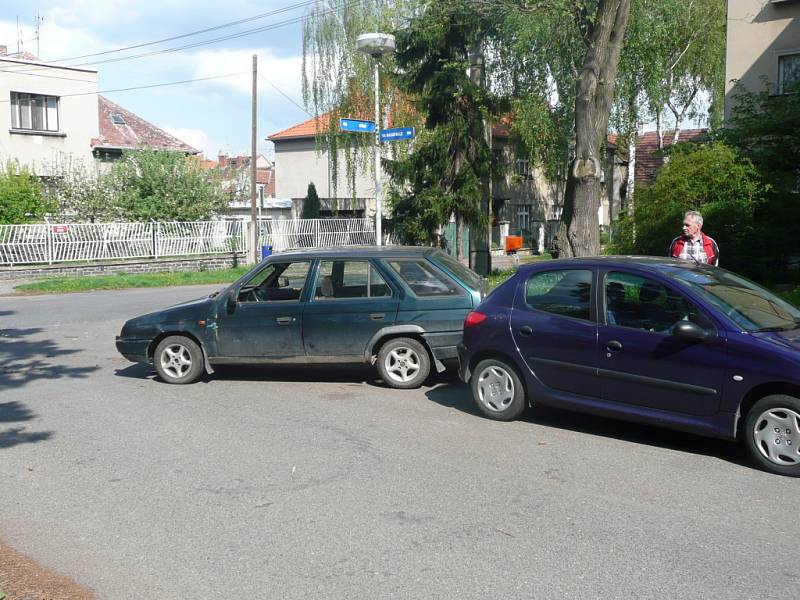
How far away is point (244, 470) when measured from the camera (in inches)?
255

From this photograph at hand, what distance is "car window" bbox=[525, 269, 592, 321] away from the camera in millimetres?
7410

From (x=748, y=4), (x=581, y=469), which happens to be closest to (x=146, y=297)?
(x=581, y=469)

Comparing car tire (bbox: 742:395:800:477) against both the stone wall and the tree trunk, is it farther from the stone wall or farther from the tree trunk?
the stone wall

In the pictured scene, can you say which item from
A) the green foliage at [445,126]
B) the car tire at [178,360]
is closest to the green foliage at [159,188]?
the green foliage at [445,126]

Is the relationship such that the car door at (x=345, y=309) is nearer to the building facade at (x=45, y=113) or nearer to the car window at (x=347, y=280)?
the car window at (x=347, y=280)

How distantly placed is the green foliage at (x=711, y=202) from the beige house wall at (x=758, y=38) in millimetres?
11666

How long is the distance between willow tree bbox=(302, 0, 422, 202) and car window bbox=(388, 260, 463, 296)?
28.3 meters

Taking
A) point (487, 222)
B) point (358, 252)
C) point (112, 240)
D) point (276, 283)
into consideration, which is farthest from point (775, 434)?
point (112, 240)

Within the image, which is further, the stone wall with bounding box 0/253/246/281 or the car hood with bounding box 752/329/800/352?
the stone wall with bounding box 0/253/246/281

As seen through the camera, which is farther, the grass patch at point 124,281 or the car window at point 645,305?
the grass patch at point 124,281

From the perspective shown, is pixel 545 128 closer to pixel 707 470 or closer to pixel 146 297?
pixel 146 297

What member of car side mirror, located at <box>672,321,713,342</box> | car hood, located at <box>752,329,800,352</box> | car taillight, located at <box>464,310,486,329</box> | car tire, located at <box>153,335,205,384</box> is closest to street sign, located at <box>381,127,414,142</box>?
car tire, located at <box>153,335,205,384</box>

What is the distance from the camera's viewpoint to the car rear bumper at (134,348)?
10039mm

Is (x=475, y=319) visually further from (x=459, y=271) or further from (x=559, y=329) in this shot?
(x=459, y=271)
